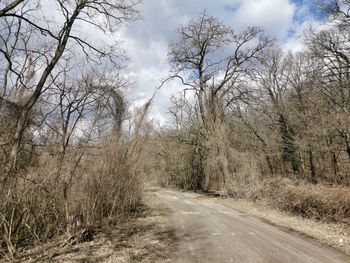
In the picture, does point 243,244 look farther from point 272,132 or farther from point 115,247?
point 272,132

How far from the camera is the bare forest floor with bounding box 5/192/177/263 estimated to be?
253 inches

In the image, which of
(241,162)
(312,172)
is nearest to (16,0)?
(241,162)

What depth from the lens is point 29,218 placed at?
24.2ft

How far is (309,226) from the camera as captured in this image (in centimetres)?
977

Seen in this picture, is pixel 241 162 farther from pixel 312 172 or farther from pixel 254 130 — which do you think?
pixel 254 130

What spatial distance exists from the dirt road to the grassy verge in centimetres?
42

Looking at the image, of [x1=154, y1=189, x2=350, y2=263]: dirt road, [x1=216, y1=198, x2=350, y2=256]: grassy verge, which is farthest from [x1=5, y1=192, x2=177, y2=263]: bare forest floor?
[x1=216, y1=198, x2=350, y2=256]: grassy verge

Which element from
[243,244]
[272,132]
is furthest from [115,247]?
[272,132]

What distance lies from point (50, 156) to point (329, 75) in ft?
65.0

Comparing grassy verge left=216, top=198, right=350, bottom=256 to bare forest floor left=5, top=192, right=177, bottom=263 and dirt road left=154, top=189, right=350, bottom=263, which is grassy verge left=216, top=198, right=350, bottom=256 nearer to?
dirt road left=154, top=189, right=350, bottom=263

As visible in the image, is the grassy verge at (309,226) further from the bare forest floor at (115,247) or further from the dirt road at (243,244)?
the bare forest floor at (115,247)

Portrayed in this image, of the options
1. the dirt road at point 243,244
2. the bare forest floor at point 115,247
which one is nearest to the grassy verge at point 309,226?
the dirt road at point 243,244

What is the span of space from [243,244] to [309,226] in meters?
3.43

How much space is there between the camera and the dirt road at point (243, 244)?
6453 millimetres
